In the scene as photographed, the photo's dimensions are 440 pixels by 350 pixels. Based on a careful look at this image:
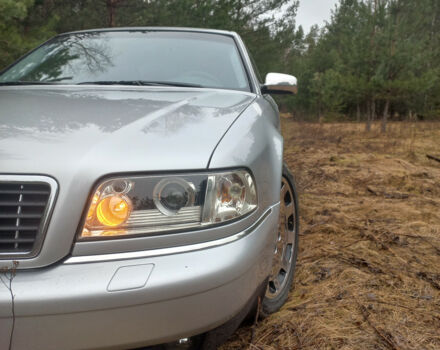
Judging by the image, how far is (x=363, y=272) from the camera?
232 centimetres

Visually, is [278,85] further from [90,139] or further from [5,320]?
[5,320]

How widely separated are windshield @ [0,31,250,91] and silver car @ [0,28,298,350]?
2.53 feet

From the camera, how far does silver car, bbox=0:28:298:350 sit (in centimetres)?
103

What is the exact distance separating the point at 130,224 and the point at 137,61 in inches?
60.4

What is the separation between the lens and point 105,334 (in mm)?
1040

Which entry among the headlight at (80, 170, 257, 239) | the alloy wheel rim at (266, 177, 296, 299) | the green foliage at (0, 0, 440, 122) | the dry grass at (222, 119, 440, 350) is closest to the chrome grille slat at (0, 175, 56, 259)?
the headlight at (80, 170, 257, 239)

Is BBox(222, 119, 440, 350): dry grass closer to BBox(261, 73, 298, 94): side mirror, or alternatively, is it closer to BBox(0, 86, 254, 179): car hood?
BBox(0, 86, 254, 179): car hood

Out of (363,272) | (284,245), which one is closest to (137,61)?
(284,245)

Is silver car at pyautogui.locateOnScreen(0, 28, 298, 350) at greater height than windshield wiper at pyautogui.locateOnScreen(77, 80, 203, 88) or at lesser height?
lesser

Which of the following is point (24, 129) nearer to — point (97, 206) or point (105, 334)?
point (97, 206)

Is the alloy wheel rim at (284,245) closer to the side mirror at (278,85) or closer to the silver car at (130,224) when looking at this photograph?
the silver car at (130,224)

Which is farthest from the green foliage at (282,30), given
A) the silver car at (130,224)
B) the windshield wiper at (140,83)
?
the silver car at (130,224)

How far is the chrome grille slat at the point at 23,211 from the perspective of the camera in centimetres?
109

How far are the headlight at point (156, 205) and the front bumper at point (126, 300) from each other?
0.33 feet
